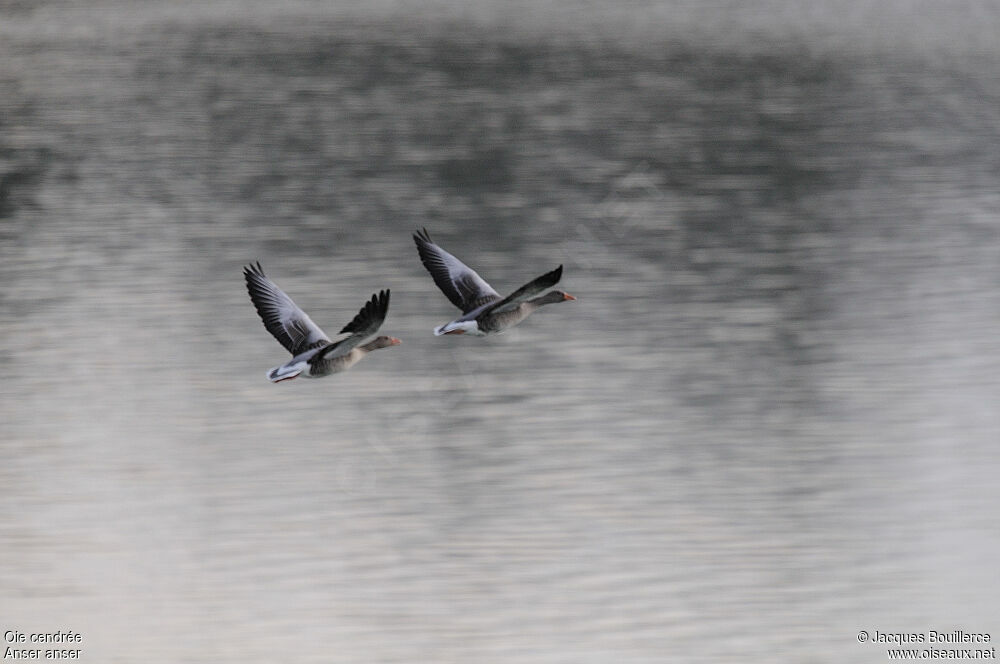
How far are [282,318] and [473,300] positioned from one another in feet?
2.15

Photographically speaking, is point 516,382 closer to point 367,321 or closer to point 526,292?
point 526,292

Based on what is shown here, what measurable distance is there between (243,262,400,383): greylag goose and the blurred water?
68 centimetres

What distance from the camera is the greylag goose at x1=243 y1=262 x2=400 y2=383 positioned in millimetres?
3976

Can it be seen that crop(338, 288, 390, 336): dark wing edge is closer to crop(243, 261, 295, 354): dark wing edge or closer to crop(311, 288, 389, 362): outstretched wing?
crop(311, 288, 389, 362): outstretched wing

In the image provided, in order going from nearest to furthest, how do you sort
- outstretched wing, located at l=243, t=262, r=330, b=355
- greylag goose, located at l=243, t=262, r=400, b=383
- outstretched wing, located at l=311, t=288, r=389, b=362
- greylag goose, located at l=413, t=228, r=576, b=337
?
1. outstretched wing, located at l=311, t=288, r=389, b=362
2. greylag goose, located at l=243, t=262, r=400, b=383
3. greylag goose, located at l=413, t=228, r=576, b=337
4. outstretched wing, located at l=243, t=262, r=330, b=355

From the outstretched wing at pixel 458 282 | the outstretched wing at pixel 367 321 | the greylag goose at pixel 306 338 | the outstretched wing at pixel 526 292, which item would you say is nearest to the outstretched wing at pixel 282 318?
the greylag goose at pixel 306 338

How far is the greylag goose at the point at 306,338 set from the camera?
3976 mm

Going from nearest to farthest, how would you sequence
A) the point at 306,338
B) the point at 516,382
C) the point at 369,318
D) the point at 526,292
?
the point at 369,318 → the point at 526,292 → the point at 306,338 → the point at 516,382

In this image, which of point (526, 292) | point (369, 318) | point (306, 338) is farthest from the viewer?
point (306, 338)

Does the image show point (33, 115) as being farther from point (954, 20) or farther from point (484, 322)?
point (954, 20)

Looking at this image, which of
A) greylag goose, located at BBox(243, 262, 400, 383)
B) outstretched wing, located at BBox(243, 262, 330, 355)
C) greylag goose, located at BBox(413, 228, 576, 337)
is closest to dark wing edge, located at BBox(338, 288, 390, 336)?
greylag goose, located at BBox(243, 262, 400, 383)

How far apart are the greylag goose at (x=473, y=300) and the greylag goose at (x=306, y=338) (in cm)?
27

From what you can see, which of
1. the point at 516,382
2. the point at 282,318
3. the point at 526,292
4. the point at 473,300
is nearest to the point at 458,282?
the point at 473,300

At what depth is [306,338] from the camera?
4414 millimetres
